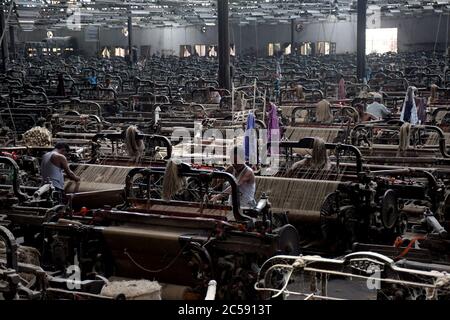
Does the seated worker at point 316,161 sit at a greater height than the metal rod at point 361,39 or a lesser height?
lesser

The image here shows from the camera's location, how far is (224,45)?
21672mm

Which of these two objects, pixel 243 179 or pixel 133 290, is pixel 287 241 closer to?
pixel 243 179

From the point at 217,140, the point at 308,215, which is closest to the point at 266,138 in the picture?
the point at 217,140

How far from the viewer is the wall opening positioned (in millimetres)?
47375

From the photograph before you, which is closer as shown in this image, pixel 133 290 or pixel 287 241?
pixel 133 290

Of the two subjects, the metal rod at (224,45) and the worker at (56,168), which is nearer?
the worker at (56,168)

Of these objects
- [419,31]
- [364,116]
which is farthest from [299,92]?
[419,31]

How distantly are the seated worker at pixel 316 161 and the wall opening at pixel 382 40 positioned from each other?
38887 mm

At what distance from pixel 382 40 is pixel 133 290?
44781 millimetres

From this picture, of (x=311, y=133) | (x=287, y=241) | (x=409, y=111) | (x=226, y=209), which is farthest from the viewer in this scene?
(x=311, y=133)

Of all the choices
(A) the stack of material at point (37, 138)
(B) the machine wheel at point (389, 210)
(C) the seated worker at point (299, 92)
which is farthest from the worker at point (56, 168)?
(C) the seated worker at point (299, 92)

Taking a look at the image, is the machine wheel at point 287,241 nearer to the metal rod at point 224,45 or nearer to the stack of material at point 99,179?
the stack of material at point 99,179

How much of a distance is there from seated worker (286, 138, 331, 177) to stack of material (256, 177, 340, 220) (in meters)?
0.39

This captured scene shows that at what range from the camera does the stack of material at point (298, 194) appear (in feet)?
30.5
